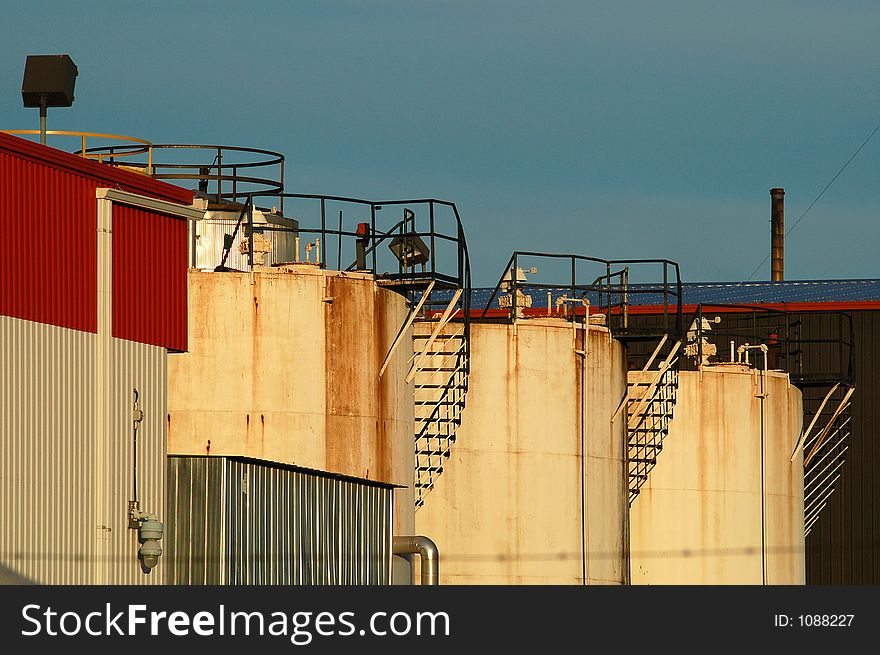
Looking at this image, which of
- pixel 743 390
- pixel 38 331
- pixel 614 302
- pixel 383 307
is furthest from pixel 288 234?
pixel 614 302

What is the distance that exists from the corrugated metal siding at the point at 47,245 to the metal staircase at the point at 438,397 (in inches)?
343

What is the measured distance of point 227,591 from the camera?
17.6 metres

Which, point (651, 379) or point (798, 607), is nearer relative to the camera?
point (798, 607)

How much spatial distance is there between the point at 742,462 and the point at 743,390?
4.40 feet

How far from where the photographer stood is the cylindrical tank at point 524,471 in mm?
30578

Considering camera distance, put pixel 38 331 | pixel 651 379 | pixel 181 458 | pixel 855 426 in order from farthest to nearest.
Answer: pixel 855 426, pixel 651 379, pixel 181 458, pixel 38 331

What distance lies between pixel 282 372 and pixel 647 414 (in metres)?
10.3

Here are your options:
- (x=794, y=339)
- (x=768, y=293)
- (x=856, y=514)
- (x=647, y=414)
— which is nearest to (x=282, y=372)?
(x=647, y=414)

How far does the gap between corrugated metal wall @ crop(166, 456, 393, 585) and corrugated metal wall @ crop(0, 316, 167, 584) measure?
41cm

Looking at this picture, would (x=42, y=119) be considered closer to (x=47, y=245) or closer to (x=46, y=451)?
(x=47, y=245)

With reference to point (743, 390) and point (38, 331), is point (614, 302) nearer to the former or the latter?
point (743, 390)

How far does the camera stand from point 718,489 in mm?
35844

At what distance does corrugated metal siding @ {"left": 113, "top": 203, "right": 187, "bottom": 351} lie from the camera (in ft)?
74.0

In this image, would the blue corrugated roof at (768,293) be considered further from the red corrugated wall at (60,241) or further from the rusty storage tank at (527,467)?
the red corrugated wall at (60,241)
